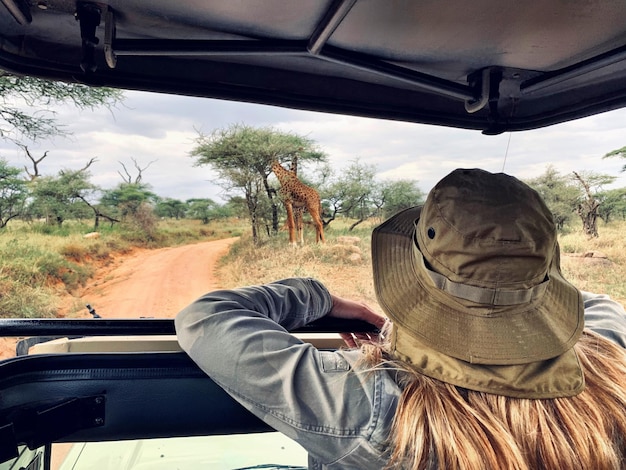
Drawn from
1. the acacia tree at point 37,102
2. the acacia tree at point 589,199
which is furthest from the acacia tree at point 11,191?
the acacia tree at point 589,199

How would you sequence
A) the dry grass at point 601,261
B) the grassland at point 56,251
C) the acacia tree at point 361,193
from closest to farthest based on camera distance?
the dry grass at point 601,261, the acacia tree at point 361,193, the grassland at point 56,251

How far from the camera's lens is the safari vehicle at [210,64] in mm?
742

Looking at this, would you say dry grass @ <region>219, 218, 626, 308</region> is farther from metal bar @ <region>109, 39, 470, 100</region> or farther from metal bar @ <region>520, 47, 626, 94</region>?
metal bar @ <region>109, 39, 470, 100</region>

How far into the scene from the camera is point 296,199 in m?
4.23

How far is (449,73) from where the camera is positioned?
3.39 ft

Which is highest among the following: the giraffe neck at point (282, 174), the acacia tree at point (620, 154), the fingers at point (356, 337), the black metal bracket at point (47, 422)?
the acacia tree at point (620, 154)

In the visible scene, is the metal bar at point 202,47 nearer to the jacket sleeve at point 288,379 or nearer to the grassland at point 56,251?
the jacket sleeve at point 288,379

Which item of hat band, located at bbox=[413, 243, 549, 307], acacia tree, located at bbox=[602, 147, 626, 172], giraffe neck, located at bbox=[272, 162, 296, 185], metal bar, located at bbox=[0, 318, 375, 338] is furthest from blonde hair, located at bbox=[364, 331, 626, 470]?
acacia tree, located at bbox=[602, 147, 626, 172]

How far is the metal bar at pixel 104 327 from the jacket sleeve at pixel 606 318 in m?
0.40

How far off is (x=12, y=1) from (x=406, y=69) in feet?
2.14

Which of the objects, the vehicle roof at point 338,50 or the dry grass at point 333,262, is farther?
the dry grass at point 333,262

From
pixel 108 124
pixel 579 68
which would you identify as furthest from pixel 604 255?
pixel 108 124

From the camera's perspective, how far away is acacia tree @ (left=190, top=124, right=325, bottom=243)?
4418 millimetres

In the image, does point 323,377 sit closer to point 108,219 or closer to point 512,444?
point 512,444
